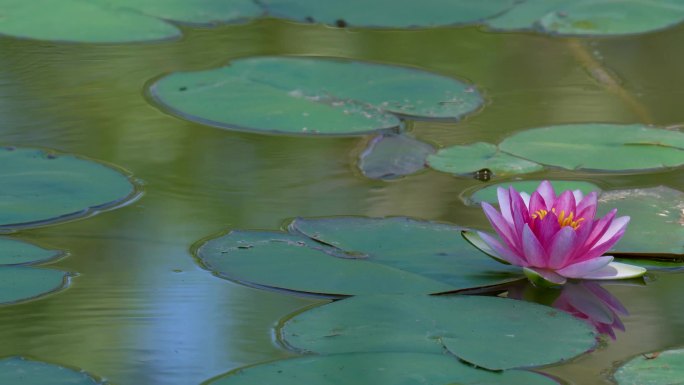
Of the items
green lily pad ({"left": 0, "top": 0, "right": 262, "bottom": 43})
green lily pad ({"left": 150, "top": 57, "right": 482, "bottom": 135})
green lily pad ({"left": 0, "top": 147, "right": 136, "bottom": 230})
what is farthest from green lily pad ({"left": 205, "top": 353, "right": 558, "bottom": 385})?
green lily pad ({"left": 0, "top": 0, "right": 262, "bottom": 43})

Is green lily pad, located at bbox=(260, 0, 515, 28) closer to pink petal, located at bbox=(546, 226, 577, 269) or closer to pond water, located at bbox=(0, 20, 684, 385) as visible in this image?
pond water, located at bbox=(0, 20, 684, 385)

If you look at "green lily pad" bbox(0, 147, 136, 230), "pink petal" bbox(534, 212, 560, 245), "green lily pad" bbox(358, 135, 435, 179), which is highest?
"pink petal" bbox(534, 212, 560, 245)

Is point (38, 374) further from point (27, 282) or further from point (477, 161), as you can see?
point (477, 161)

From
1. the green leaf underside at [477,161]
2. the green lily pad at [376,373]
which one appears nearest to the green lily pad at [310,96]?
the green leaf underside at [477,161]

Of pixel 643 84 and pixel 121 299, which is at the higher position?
pixel 643 84

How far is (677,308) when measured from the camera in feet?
5.89

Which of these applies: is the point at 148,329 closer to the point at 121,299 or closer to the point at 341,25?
the point at 121,299

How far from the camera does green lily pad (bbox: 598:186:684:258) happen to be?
1976 millimetres

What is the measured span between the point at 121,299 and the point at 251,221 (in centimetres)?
34

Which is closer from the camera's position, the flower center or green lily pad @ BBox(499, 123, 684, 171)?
the flower center

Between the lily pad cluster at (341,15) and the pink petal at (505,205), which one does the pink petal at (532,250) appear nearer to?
the pink petal at (505,205)

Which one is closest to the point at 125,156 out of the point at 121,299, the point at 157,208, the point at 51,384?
the point at 157,208

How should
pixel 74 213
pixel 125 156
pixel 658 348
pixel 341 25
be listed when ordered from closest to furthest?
1. pixel 658 348
2. pixel 74 213
3. pixel 125 156
4. pixel 341 25

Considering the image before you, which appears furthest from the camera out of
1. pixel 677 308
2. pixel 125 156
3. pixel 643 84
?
pixel 643 84
